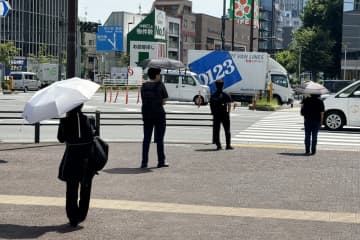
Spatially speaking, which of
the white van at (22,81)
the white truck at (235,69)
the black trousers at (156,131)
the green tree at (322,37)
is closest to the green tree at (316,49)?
the green tree at (322,37)

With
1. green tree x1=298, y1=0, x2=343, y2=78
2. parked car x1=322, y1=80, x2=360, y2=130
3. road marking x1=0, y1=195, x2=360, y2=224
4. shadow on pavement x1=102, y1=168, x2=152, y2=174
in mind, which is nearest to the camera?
road marking x1=0, y1=195, x2=360, y2=224

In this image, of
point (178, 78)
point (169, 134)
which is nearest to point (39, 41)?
point (178, 78)

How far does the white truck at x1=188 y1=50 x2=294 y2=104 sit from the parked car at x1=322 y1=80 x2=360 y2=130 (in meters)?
16.6

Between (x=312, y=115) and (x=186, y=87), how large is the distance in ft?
74.6

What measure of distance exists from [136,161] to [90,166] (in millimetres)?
5072

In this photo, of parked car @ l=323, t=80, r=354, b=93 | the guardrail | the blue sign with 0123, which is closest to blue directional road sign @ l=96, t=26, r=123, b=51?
the blue sign with 0123

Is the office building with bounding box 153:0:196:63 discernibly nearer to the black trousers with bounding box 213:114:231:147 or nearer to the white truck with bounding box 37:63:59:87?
the white truck with bounding box 37:63:59:87

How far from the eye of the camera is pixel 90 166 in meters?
6.76

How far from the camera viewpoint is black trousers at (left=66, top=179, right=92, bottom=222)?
6648 mm

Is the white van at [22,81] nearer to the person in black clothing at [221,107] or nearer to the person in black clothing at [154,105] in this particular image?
the person in black clothing at [221,107]

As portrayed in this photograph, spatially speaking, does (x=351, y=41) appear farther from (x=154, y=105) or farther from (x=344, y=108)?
(x=154, y=105)

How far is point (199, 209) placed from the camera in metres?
7.59

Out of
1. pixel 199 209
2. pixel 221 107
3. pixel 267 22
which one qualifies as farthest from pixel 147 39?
pixel 267 22

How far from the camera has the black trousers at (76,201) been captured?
6648 mm
